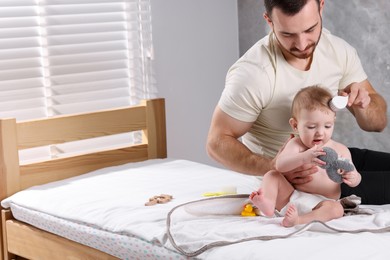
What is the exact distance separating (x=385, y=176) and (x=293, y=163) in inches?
12.9

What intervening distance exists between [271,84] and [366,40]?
3.40 ft

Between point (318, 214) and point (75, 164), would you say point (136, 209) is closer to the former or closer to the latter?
point (318, 214)

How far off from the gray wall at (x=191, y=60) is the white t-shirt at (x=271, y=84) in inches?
41.3

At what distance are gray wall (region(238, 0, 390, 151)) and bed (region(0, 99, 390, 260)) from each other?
0.80 metres

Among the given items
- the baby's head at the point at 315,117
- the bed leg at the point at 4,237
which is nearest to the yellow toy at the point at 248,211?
the baby's head at the point at 315,117

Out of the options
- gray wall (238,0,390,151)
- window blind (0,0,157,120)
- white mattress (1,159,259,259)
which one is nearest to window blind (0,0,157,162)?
window blind (0,0,157,120)

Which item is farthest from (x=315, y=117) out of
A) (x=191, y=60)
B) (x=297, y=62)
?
(x=191, y=60)

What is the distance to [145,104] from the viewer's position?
3.26m

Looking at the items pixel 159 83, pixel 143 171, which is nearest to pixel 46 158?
pixel 143 171

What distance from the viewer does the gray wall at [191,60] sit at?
11.8 feet

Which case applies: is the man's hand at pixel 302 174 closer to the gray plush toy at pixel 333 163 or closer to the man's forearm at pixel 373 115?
the gray plush toy at pixel 333 163

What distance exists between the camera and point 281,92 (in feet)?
8.14

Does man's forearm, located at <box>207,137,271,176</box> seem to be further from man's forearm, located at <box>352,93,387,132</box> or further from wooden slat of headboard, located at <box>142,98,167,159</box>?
wooden slat of headboard, located at <box>142,98,167,159</box>

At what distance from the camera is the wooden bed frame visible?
106 inches
